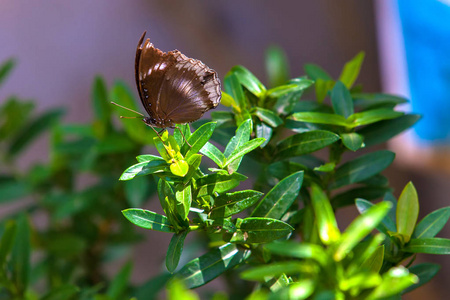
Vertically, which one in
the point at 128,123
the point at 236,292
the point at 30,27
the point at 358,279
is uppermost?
the point at 30,27

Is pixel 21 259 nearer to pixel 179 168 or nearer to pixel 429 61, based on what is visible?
pixel 179 168

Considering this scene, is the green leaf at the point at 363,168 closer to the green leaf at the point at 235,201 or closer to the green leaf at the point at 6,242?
the green leaf at the point at 235,201

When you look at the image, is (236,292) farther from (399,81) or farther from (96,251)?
(399,81)

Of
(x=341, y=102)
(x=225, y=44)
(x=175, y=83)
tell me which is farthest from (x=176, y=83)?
(x=225, y=44)

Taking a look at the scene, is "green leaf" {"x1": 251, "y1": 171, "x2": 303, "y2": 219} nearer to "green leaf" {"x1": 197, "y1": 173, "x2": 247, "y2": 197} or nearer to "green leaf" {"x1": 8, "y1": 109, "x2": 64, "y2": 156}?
"green leaf" {"x1": 197, "y1": 173, "x2": 247, "y2": 197}

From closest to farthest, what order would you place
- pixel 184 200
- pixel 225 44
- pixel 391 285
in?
pixel 391 285, pixel 184 200, pixel 225 44

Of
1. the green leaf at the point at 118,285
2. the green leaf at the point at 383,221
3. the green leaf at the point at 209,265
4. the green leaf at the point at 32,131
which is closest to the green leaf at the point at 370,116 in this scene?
the green leaf at the point at 383,221

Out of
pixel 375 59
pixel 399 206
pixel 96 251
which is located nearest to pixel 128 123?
pixel 96 251
